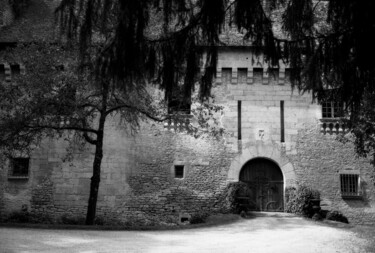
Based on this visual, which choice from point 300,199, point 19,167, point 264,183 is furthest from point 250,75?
point 19,167

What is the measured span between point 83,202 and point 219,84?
6.01 metres

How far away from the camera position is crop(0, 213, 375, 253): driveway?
9.08 m

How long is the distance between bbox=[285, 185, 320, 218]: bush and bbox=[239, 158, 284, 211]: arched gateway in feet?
1.35

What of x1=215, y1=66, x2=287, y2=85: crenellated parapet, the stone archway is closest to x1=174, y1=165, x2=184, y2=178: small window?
the stone archway

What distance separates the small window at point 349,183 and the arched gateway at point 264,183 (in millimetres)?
1987

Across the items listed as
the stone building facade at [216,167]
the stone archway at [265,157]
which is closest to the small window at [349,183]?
the stone building facade at [216,167]

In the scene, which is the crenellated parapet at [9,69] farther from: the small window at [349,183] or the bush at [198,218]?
the small window at [349,183]

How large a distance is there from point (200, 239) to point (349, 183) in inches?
297

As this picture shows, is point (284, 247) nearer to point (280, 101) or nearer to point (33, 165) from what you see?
point (280, 101)

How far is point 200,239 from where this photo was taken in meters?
10.4

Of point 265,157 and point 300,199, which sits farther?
point 265,157

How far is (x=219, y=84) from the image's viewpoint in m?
16.6

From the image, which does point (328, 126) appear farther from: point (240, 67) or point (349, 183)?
point (240, 67)

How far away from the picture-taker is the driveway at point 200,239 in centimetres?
908
